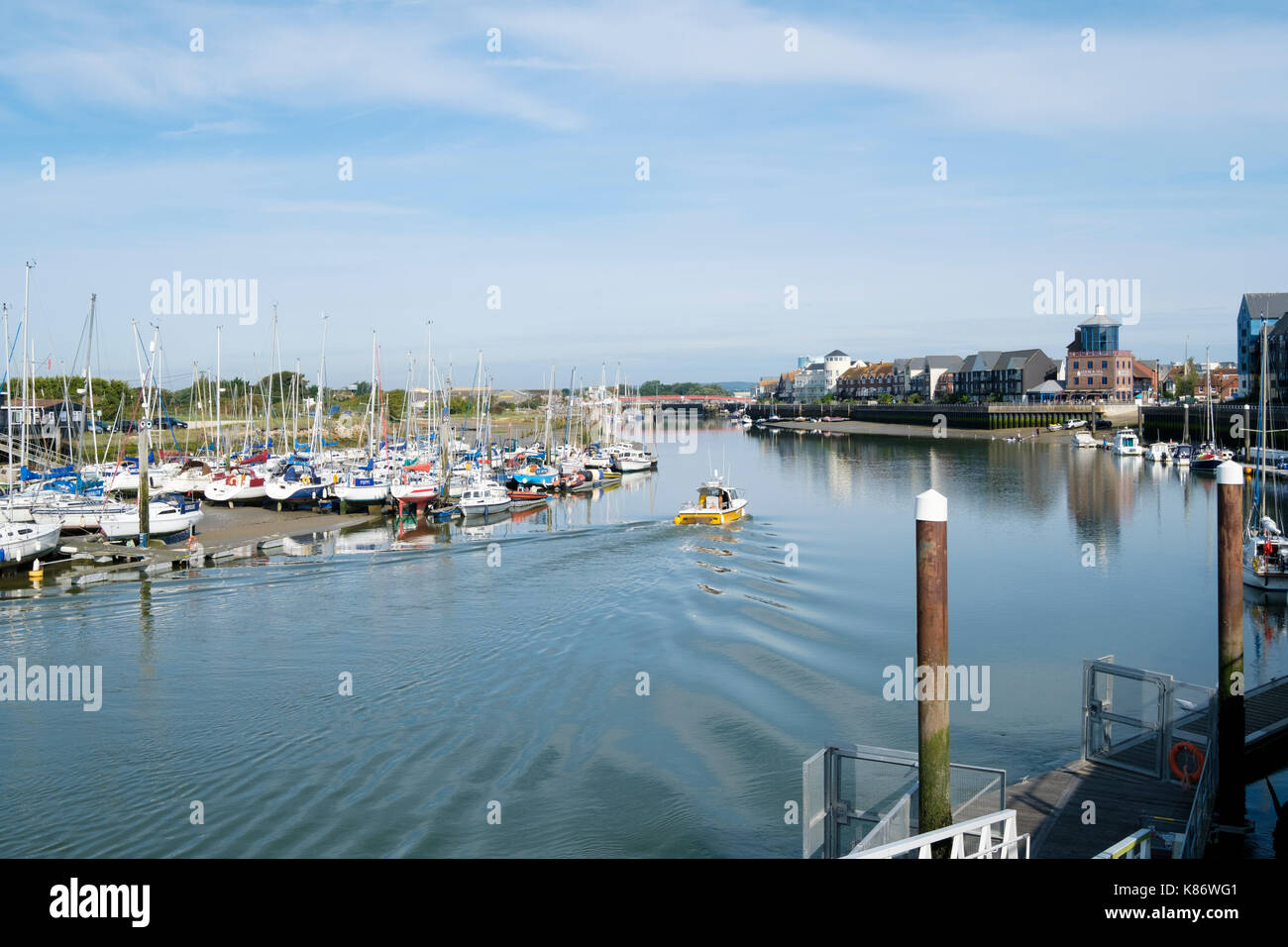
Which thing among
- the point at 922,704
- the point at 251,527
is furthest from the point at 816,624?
the point at 251,527

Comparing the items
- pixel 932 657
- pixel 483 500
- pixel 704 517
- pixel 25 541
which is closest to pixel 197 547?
pixel 25 541

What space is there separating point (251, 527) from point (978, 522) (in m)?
33.1

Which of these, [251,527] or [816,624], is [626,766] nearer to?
[816,624]

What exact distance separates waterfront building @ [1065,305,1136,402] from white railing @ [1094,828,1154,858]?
127 m

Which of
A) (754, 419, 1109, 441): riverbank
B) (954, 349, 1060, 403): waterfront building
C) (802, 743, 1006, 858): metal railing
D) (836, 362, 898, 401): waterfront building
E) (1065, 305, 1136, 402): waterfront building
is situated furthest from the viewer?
(836, 362, 898, 401): waterfront building

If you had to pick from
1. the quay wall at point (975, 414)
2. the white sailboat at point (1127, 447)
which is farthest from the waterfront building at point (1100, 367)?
the white sailboat at point (1127, 447)

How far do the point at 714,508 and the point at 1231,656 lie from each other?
1363 inches

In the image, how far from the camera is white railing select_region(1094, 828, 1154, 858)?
28.5 ft

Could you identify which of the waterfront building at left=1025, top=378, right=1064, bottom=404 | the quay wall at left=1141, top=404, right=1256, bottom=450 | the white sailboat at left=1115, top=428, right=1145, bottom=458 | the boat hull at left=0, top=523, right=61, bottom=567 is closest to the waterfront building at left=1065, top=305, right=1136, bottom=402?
the waterfront building at left=1025, top=378, right=1064, bottom=404

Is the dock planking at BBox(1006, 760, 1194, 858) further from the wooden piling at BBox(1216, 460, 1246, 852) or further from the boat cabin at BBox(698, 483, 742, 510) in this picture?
the boat cabin at BBox(698, 483, 742, 510)

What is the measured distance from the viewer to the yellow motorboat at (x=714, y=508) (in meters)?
46.3

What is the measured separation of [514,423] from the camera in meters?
155

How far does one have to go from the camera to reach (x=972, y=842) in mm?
9953

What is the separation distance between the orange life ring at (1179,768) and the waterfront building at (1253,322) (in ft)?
295
